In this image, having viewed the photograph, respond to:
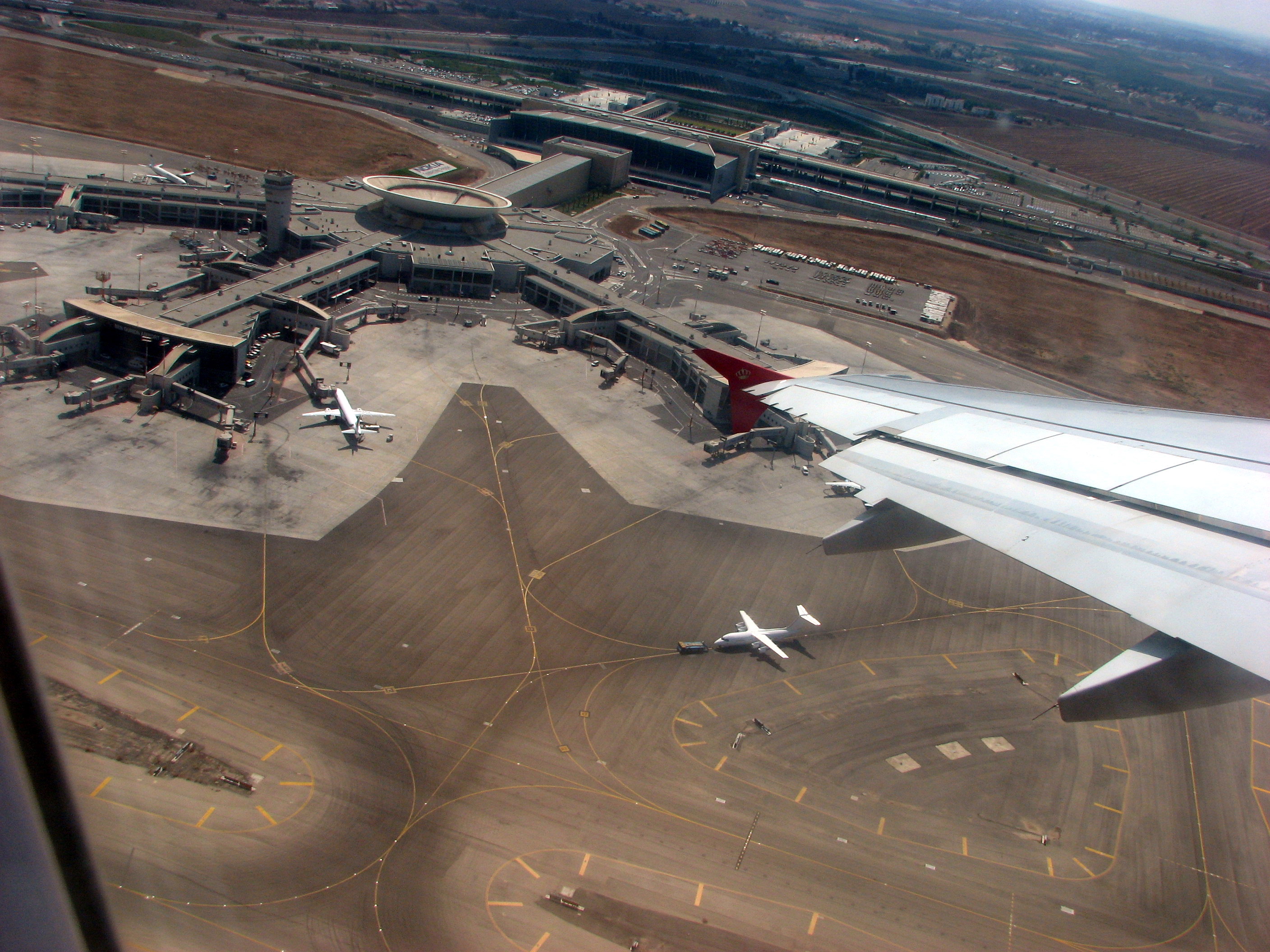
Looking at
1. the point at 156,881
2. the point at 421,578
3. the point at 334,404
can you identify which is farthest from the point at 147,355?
the point at 156,881

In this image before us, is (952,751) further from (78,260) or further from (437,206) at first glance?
(78,260)

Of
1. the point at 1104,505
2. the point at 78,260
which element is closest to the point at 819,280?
the point at 78,260

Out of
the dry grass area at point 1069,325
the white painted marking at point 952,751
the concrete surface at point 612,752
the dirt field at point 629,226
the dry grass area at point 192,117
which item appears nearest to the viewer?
the concrete surface at point 612,752

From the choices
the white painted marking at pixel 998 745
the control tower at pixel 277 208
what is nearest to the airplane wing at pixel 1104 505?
the white painted marking at pixel 998 745

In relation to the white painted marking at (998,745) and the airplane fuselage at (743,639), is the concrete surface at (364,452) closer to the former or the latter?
the airplane fuselage at (743,639)

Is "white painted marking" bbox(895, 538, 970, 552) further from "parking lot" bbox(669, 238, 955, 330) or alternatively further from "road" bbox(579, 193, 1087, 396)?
"parking lot" bbox(669, 238, 955, 330)

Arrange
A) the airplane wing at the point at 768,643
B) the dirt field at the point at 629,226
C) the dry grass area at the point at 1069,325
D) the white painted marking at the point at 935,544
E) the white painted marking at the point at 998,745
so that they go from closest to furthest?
the white painted marking at the point at 935,544, the white painted marking at the point at 998,745, the airplane wing at the point at 768,643, the dry grass area at the point at 1069,325, the dirt field at the point at 629,226
